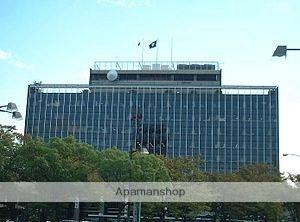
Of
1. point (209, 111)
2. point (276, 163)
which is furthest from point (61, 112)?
point (276, 163)

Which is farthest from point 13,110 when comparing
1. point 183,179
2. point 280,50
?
point 183,179

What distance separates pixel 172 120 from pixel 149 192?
194 feet

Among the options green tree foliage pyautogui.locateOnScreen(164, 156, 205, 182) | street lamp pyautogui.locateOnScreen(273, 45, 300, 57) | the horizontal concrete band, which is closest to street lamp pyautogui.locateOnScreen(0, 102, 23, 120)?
street lamp pyautogui.locateOnScreen(273, 45, 300, 57)

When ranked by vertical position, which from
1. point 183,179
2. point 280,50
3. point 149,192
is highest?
point 280,50

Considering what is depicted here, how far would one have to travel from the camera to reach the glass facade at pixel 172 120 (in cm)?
9338

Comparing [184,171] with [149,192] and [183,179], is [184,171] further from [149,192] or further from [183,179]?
[149,192]

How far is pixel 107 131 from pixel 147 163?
59305 millimetres

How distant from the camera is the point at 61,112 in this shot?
97125 millimetres

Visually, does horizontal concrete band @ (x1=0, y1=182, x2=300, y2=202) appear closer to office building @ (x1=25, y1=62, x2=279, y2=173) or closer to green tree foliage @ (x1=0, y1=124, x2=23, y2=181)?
green tree foliage @ (x1=0, y1=124, x2=23, y2=181)

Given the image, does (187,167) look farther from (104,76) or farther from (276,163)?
(104,76)

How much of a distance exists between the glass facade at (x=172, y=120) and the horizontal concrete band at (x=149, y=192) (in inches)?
1876

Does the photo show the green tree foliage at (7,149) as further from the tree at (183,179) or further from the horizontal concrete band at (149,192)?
the tree at (183,179)

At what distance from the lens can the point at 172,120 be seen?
9488 cm

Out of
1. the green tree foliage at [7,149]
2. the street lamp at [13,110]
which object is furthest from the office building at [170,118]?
the street lamp at [13,110]
